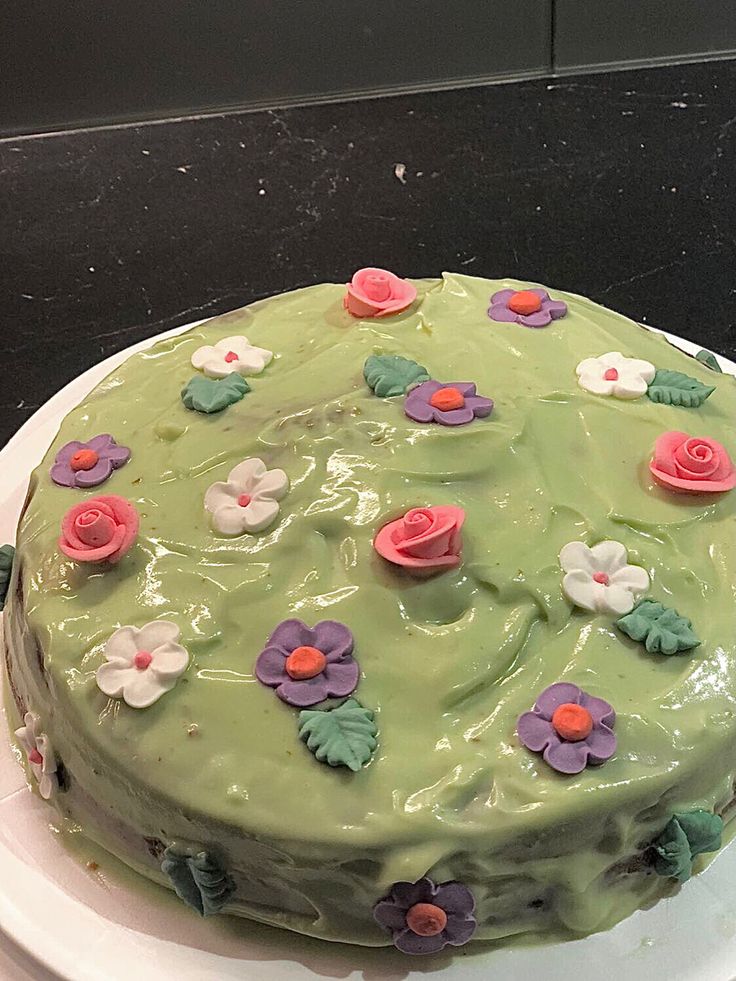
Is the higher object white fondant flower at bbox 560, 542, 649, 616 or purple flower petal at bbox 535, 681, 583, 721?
white fondant flower at bbox 560, 542, 649, 616

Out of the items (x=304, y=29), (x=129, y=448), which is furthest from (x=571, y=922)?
(x=304, y=29)

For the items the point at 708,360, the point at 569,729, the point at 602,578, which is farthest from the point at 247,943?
the point at 708,360

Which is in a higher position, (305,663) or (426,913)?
(305,663)

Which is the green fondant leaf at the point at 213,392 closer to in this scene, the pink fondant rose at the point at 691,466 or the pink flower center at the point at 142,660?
the pink flower center at the point at 142,660

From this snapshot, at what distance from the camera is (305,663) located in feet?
4.20

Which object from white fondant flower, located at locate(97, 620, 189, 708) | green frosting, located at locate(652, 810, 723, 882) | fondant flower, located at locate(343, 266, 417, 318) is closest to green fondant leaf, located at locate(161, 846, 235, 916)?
white fondant flower, located at locate(97, 620, 189, 708)

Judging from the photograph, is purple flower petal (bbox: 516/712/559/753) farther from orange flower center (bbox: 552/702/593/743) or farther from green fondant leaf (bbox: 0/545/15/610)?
green fondant leaf (bbox: 0/545/15/610)

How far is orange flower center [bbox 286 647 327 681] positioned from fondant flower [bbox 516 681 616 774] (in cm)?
23

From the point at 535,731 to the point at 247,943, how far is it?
17.2 inches

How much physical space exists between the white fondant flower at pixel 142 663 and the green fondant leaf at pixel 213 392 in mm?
383

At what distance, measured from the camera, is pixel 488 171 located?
3.40 meters

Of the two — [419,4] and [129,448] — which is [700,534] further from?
[419,4]

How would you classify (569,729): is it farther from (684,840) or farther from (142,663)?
(142,663)

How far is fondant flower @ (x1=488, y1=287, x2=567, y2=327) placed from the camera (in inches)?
69.0
